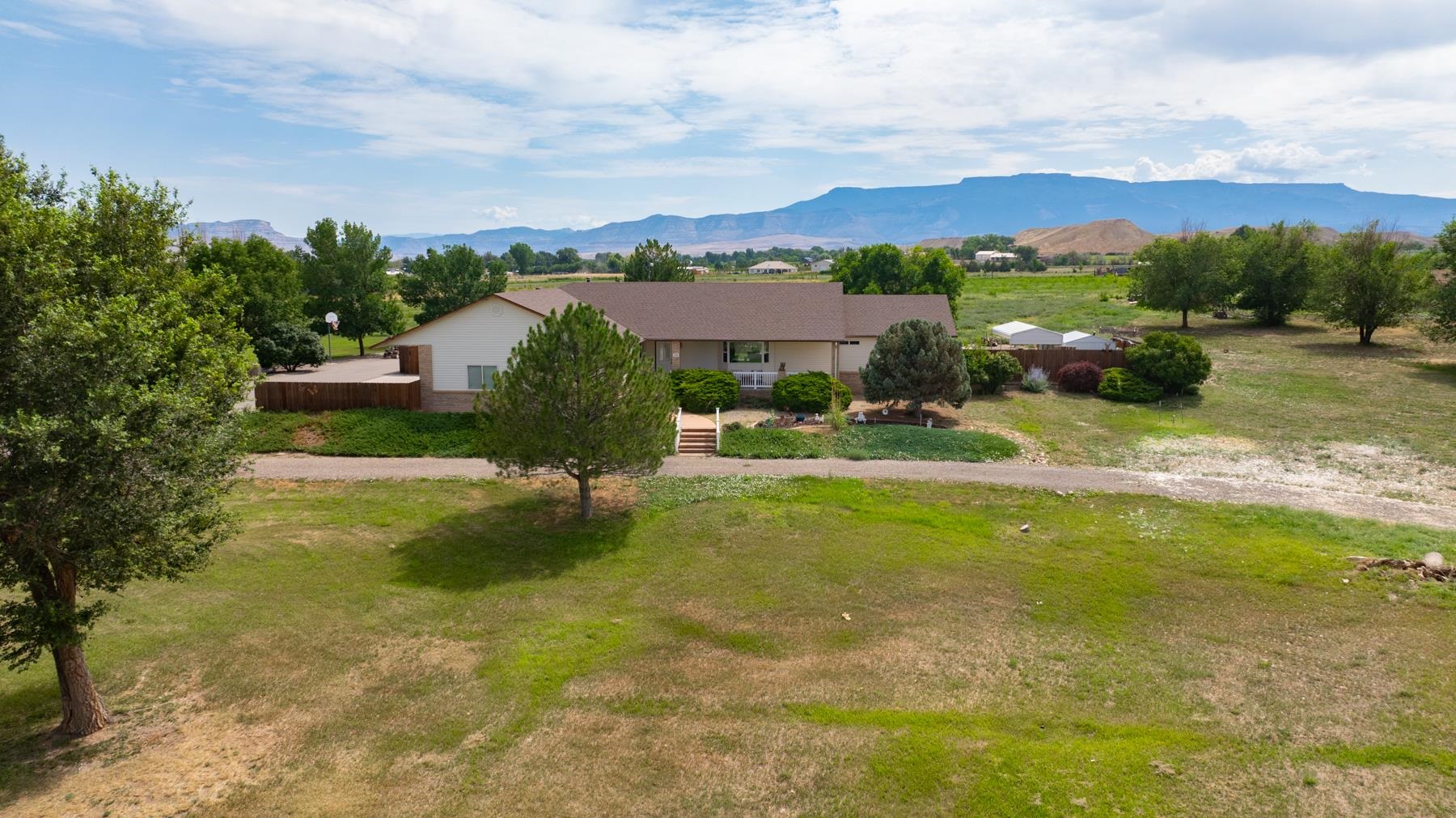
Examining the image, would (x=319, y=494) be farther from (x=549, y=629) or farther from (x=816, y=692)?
(x=816, y=692)

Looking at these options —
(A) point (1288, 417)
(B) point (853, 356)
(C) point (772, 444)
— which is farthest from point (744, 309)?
(A) point (1288, 417)

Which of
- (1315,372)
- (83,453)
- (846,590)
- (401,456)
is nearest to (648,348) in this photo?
(401,456)

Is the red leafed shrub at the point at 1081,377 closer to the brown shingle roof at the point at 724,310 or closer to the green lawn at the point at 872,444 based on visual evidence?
the green lawn at the point at 872,444

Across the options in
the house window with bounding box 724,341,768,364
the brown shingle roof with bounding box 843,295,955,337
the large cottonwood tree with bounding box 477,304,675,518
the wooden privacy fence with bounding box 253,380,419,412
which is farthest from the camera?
the brown shingle roof with bounding box 843,295,955,337

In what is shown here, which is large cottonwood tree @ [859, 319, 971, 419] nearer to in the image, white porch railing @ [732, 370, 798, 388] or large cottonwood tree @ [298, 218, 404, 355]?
white porch railing @ [732, 370, 798, 388]

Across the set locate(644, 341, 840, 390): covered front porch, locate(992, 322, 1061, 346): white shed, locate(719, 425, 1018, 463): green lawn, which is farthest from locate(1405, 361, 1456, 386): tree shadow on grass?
locate(644, 341, 840, 390): covered front porch

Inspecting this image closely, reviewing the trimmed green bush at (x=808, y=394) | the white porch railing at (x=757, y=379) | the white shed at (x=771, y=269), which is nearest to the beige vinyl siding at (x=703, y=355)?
the white porch railing at (x=757, y=379)
